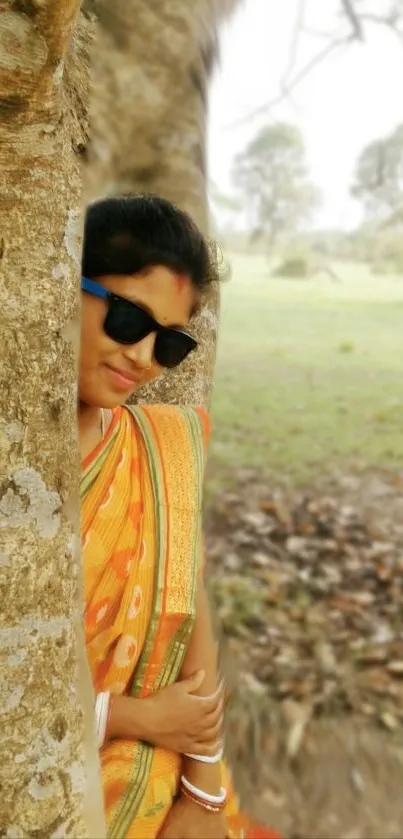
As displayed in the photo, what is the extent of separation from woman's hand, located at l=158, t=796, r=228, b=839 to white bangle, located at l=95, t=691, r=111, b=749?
201 millimetres

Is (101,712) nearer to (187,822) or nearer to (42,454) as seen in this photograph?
(187,822)

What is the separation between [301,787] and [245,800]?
169mm

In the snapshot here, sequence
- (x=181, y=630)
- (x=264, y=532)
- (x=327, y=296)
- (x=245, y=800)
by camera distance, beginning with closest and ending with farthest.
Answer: (x=181, y=630)
(x=245, y=800)
(x=264, y=532)
(x=327, y=296)

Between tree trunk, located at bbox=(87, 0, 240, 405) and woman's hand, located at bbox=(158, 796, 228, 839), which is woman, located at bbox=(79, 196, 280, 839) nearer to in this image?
woman's hand, located at bbox=(158, 796, 228, 839)

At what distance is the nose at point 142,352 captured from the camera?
72 cm

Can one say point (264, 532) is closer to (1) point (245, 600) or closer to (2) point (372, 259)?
(1) point (245, 600)

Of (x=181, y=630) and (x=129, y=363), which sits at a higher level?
(x=129, y=363)

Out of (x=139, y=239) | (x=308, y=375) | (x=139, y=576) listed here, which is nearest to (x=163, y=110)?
(x=139, y=239)

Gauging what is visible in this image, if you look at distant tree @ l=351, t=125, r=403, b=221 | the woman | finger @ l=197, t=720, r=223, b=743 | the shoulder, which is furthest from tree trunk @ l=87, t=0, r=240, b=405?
distant tree @ l=351, t=125, r=403, b=221

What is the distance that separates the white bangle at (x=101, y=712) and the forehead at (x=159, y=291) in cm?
48

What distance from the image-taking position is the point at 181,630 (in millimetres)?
872

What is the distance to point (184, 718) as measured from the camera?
0.88 m

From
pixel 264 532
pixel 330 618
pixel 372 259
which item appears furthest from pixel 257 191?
pixel 330 618

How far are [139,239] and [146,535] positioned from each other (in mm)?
373
